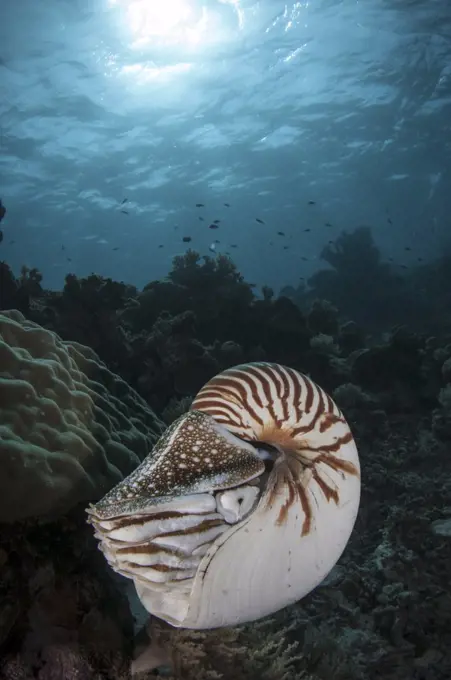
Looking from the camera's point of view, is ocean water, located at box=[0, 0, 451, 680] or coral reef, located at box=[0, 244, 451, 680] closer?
ocean water, located at box=[0, 0, 451, 680]

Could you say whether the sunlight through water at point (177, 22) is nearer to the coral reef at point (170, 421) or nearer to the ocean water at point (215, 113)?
the ocean water at point (215, 113)

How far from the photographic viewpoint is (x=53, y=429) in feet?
11.3

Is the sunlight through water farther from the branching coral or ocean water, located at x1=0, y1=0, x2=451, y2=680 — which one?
the branching coral

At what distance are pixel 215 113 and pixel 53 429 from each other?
21.9 metres

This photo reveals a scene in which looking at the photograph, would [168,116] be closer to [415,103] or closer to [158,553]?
[415,103]

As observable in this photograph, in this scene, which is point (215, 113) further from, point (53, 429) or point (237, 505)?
point (237, 505)

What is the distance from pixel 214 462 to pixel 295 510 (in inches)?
14.6

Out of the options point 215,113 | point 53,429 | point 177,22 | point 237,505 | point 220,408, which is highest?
point 215,113

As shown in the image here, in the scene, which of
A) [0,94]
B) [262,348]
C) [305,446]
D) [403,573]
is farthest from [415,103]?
[305,446]

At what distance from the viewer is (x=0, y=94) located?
1747 cm

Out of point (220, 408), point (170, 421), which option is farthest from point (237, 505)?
point (170, 421)

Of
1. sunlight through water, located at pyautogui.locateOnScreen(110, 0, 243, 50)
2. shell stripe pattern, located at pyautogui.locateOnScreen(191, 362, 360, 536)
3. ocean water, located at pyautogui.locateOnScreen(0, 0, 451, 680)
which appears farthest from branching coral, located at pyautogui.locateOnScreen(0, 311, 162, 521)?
sunlight through water, located at pyautogui.locateOnScreen(110, 0, 243, 50)

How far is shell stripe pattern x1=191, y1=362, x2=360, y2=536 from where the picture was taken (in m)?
2.01

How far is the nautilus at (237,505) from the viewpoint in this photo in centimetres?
175
